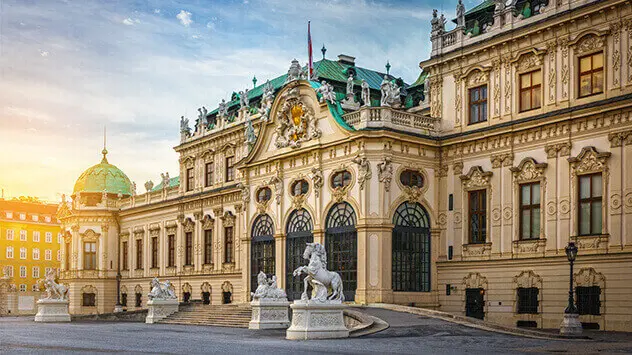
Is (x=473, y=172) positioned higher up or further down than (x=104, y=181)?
further down

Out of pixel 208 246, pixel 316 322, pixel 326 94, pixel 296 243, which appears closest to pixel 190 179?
pixel 208 246

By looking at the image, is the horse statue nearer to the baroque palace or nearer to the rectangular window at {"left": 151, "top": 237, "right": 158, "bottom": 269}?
the baroque palace

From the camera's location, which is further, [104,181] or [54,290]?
[104,181]

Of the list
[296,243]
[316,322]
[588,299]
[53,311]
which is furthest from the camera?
[53,311]

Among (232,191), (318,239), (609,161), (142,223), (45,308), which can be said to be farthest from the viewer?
(142,223)

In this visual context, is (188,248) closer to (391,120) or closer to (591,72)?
(391,120)

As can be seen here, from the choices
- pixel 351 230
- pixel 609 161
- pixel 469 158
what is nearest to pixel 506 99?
pixel 469 158

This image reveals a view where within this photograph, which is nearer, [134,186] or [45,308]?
[45,308]

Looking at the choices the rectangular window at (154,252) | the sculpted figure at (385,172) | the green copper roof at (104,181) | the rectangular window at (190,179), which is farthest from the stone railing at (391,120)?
the green copper roof at (104,181)

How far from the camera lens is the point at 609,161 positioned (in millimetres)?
35625

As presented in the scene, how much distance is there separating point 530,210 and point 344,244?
30.1ft

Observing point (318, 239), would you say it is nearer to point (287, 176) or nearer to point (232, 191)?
point (287, 176)

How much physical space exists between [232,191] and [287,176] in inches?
447

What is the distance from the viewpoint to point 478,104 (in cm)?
4191
